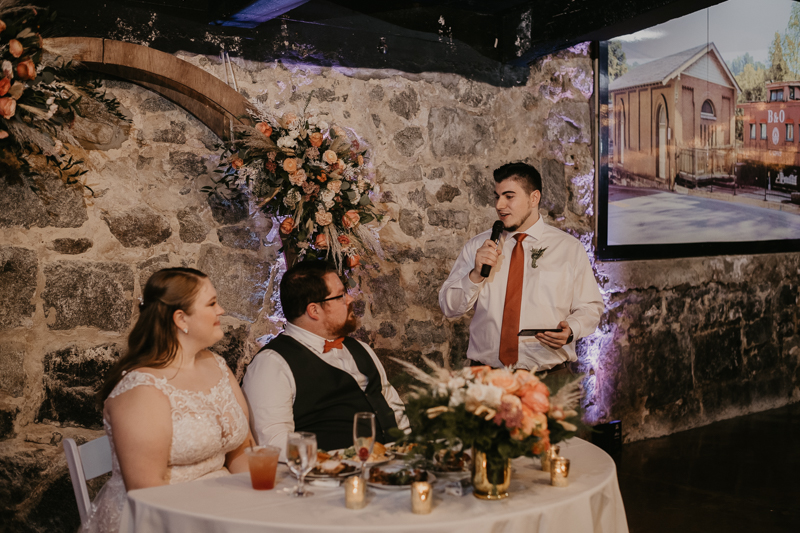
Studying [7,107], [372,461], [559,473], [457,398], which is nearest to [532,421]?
[457,398]


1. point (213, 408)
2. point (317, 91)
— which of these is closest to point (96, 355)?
point (213, 408)

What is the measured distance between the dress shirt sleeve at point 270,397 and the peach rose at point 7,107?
1272 millimetres

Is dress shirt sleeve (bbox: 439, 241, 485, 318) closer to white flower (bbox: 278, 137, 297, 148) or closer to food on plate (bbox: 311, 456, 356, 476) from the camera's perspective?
white flower (bbox: 278, 137, 297, 148)

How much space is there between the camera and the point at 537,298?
11.5 feet

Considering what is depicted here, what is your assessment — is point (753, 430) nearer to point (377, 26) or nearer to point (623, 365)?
point (623, 365)

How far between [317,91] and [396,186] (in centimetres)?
71

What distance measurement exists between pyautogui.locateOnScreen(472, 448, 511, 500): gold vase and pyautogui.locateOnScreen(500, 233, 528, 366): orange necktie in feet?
5.47

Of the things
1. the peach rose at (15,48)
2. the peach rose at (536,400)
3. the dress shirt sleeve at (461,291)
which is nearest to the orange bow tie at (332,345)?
the dress shirt sleeve at (461,291)

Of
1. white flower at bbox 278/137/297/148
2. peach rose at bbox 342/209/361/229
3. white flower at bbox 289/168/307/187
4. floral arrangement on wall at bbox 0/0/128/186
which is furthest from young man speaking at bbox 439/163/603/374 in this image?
floral arrangement on wall at bbox 0/0/128/186

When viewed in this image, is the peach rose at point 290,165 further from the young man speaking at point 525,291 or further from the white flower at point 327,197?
the young man speaking at point 525,291

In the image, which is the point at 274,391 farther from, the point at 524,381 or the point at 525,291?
the point at 525,291

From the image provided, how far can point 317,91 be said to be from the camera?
3.88m

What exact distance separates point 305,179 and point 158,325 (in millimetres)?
1072

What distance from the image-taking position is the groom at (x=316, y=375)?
262 centimetres
